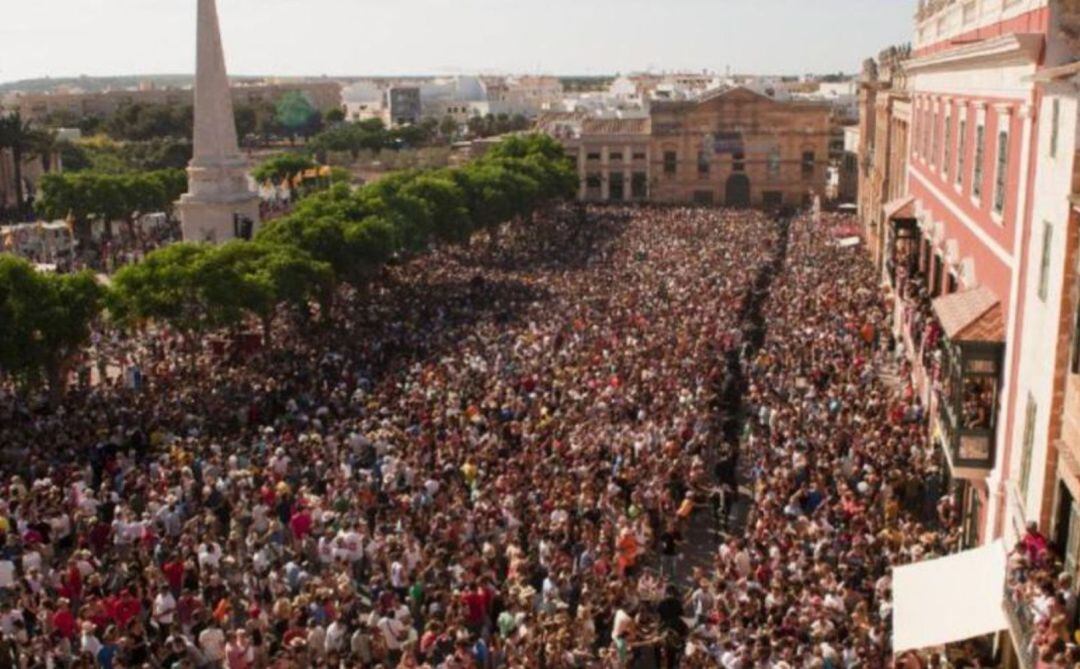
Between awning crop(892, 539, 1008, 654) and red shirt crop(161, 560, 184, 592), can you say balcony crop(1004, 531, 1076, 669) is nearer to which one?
awning crop(892, 539, 1008, 654)

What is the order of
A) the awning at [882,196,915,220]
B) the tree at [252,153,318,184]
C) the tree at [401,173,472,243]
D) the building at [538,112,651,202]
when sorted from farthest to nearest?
the building at [538,112,651,202] < the tree at [252,153,318,184] < the tree at [401,173,472,243] < the awning at [882,196,915,220]

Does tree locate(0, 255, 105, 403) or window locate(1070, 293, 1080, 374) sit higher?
window locate(1070, 293, 1080, 374)

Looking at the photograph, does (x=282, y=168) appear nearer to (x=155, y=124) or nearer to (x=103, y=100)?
(x=155, y=124)

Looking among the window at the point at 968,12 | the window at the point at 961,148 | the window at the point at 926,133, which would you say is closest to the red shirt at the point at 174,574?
the window at the point at 961,148

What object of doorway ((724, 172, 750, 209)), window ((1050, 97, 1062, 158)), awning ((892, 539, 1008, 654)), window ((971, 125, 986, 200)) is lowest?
doorway ((724, 172, 750, 209))

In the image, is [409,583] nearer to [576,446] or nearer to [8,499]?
[576,446]

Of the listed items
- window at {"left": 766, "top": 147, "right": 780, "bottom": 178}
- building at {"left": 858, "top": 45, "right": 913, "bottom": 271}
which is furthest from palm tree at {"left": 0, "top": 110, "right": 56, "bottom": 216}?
building at {"left": 858, "top": 45, "right": 913, "bottom": 271}

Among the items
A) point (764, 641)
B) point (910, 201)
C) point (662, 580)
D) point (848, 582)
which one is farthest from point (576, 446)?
point (910, 201)
